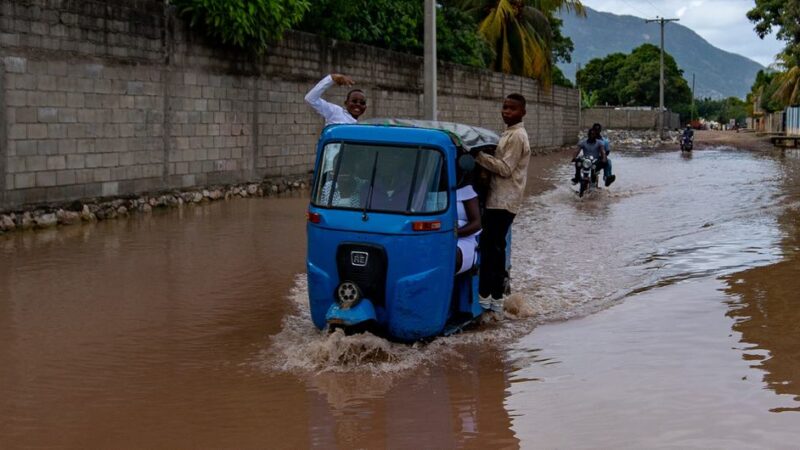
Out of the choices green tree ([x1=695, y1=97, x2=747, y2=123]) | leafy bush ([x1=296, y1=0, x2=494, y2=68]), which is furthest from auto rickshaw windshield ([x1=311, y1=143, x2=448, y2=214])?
green tree ([x1=695, y1=97, x2=747, y2=123])

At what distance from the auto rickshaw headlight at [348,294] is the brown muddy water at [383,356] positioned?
23cm

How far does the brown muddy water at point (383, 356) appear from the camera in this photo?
4965 mm

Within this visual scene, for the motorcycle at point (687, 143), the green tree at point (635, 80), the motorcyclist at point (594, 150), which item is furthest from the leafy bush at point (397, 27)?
the green tree at point (635, 80)

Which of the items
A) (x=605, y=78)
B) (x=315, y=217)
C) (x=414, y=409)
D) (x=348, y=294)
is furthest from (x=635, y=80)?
(x=414, y=409)

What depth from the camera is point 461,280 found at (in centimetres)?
690

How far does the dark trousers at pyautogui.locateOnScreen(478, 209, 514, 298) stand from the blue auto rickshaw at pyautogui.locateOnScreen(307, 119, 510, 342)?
27.0 inches

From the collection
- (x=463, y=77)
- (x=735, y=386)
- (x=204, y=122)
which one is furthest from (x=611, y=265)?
(x=463, y=77)

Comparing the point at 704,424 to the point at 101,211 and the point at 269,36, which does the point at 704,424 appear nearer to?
the point at 101,211

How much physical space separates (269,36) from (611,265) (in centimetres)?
971

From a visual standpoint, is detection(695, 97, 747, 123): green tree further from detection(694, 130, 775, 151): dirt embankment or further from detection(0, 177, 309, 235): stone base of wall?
detection(0, 177, 309, 235): stone base of wall

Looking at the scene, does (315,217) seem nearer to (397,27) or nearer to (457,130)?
(457,130)

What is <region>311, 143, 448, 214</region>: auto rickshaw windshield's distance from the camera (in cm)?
638

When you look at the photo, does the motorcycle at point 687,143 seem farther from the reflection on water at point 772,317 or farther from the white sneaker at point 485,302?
the white sneaker at point 485,302

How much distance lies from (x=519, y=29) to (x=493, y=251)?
34.7 m
